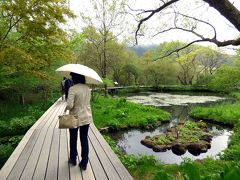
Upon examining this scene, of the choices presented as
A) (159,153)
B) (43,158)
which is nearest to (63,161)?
(43,158)

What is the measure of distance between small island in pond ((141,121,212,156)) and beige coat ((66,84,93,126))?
8704 millimetres

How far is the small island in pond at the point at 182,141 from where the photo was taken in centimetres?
1320

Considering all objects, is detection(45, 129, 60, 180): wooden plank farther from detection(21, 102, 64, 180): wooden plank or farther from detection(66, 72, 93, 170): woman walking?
detection(66, 72, 93, 170): woman walking

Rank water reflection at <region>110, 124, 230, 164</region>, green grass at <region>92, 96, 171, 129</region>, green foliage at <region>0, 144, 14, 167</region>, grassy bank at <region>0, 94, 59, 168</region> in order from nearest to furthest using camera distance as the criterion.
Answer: green foliage at <region>0, 144, 14, 167</region> → grassy bank at <region>0, 94, 59, 168</region> → water reflection at <region>110, 124, 230, 164</region> → green grass at <region>92, 96, 171, 129</region>

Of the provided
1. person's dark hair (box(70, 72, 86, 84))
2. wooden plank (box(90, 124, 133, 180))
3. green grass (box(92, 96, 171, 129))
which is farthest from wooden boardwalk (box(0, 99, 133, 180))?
green grass (box(92, 96, 171, 129))

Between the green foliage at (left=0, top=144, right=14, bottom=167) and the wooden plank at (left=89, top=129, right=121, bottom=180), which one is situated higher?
the wooden plank at (left=89, top=129, right=121, bottom=180)

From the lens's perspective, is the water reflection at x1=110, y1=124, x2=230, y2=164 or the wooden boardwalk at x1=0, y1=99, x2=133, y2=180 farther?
the water reflection at x1=110, y1=124, x2=230, y2=164

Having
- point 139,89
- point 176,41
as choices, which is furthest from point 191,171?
point 176,41

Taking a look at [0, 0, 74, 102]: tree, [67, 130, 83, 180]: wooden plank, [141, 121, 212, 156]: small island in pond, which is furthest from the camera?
[141, 121, 212, 156]: small island in pond

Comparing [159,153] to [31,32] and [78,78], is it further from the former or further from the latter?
[78,78]

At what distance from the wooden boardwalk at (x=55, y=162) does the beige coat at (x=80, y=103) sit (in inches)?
37.4

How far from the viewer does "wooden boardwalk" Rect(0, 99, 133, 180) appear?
4965 mm

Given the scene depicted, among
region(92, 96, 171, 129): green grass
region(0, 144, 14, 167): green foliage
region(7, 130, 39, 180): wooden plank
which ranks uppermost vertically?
region(7, 130, 39, 180): wooden plank

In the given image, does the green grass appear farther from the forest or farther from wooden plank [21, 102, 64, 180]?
wooden plank [21, 102, 64, 180]
